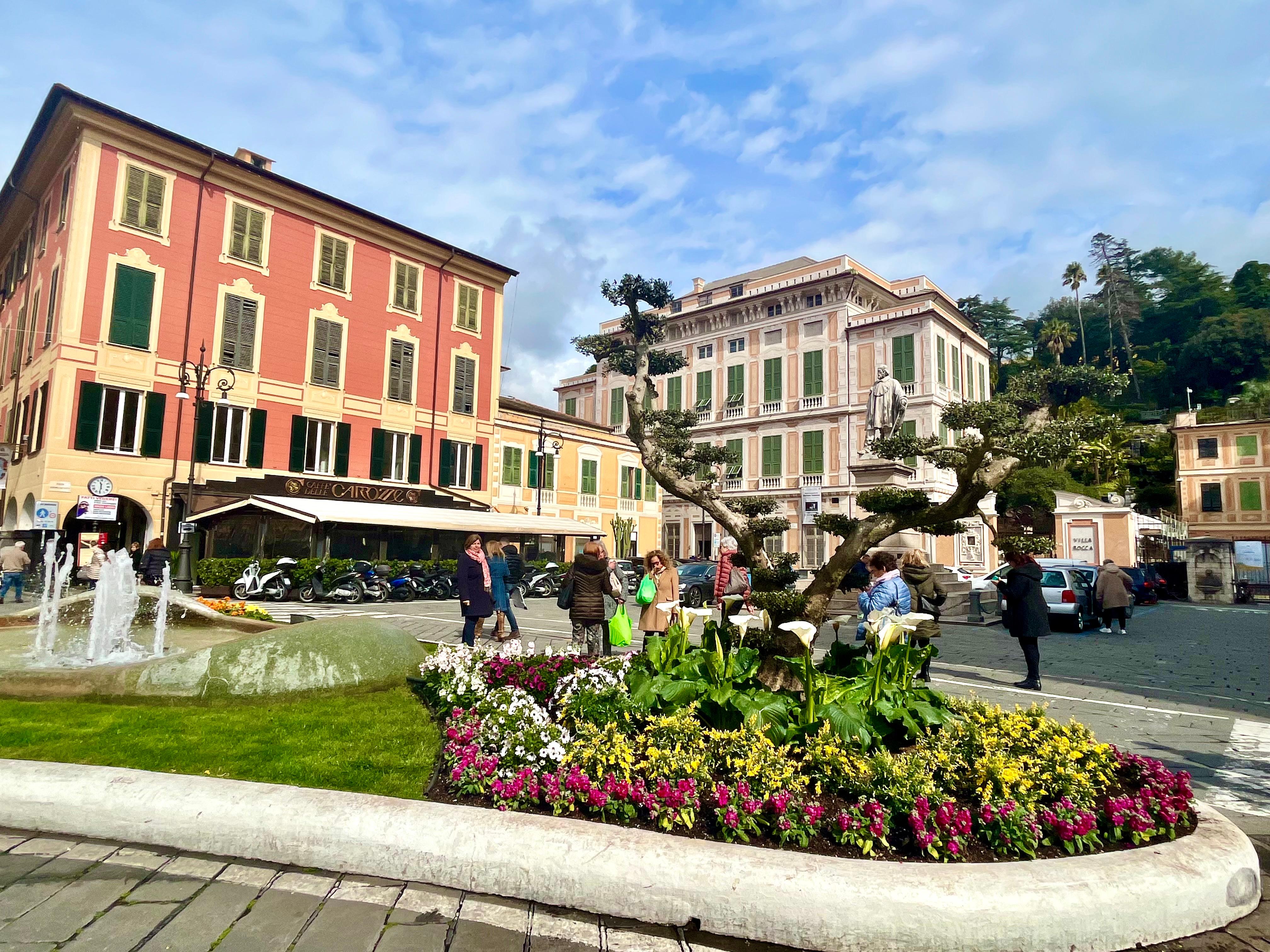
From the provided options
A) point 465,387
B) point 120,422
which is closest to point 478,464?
point 465,387

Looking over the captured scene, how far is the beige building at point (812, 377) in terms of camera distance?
3734 cm

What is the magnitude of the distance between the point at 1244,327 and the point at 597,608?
197 feet

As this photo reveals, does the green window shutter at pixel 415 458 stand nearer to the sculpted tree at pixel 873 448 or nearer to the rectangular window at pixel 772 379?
the rectangular window at pixel 772 379

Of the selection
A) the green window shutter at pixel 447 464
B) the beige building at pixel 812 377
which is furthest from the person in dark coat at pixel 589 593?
the beige building at pixel 812 377

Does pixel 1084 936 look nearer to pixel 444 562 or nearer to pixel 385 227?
pixel 444 562

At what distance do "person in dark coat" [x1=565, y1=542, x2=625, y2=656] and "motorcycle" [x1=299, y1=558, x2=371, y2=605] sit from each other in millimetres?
11220

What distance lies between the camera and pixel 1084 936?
2719mm

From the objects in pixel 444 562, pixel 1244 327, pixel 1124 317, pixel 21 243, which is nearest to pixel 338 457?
pixel 444 562

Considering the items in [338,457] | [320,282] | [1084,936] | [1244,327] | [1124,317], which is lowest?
[1084,936]

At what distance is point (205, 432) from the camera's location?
2236 cm

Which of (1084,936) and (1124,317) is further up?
(1124,317)

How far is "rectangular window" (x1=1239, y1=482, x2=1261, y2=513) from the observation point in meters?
42.0

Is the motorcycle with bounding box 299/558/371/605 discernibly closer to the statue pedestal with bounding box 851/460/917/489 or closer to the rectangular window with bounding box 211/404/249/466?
the rectangular window with bounding box 211/404/249/466

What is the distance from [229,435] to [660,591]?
19.1 metres
